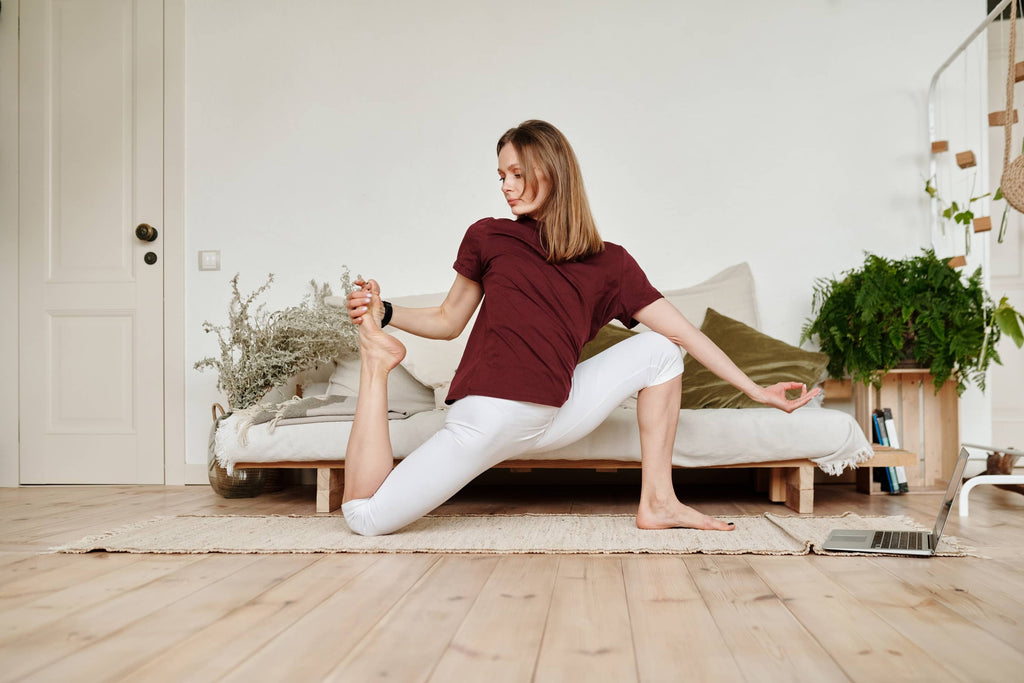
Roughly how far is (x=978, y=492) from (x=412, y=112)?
2.66 m

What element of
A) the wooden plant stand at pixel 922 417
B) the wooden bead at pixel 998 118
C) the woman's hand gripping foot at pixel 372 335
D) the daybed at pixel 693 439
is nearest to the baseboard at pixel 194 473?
the daybed at pixel 693 439

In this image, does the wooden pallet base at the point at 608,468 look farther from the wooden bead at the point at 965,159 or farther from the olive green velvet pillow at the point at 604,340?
the wooden bead at the point at 965,159

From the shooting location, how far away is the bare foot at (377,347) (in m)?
1.96

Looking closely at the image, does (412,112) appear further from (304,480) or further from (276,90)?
(304,480)

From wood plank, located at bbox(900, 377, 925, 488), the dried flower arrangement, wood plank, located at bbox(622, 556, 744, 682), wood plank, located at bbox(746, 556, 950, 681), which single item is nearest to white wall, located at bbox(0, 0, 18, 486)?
the dried flower arrangement

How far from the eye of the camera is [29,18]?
3562 mm

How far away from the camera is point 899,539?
1911mm

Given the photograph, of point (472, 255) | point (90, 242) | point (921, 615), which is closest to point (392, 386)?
point (472, 255)

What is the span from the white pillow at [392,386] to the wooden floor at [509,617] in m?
1.15

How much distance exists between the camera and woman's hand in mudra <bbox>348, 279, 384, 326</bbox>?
6.47ft

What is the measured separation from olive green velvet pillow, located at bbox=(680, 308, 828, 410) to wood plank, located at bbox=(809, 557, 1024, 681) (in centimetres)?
101

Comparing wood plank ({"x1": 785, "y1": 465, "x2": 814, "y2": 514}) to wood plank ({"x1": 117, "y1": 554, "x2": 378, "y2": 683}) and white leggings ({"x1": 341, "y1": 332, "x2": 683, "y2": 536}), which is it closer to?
white leggings ({"x1": 341, "y1": 332, "x2": 683, "y2": 536})

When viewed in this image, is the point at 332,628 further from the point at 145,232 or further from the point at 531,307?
the point at 145,232

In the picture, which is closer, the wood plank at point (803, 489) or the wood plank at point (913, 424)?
the wood plank at point (803, 489)
